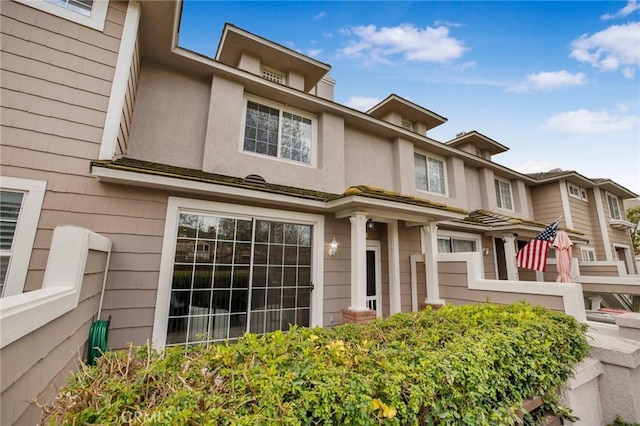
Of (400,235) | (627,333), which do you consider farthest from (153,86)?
(627,333)

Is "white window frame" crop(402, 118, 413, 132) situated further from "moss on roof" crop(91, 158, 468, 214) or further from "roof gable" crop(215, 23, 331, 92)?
"moss on roof" crop(91, 158, 468, 214)

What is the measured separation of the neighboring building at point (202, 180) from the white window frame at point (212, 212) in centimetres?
2

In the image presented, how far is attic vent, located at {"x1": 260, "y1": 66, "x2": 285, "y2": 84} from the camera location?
23.7 feet

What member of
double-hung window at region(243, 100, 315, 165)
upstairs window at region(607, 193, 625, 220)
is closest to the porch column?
double-hung window at region(243, 100, 315, 165)

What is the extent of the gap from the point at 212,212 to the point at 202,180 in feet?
2.46

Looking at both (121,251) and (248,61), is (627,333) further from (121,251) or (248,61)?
(248,61)

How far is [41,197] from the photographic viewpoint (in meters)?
3.28

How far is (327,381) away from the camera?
1.36m

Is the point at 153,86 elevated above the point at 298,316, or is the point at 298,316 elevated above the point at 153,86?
the point at 153,86

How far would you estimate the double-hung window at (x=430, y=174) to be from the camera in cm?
873

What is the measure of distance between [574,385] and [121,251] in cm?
558

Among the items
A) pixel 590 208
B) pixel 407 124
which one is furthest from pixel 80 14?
pixel 590 208

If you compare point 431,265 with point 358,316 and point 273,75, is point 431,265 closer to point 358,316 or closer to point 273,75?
point 358,316

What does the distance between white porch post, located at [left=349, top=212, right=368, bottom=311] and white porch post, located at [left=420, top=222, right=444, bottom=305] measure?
2.12 meters
